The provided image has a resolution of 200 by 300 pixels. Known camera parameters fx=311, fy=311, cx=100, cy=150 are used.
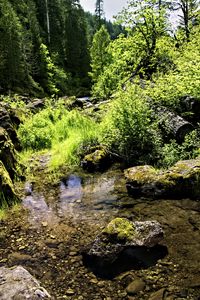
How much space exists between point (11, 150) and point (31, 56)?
40.0m

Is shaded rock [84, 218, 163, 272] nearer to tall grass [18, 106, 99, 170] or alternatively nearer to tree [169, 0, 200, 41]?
tall grass [18, 106, 99, 170]

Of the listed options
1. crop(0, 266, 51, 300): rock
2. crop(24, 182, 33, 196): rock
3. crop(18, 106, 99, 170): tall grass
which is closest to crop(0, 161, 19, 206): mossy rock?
crop(24, 182, 33, 196): rock

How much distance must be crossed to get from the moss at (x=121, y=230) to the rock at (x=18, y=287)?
140 cm

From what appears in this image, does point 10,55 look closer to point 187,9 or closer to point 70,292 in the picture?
point 187,9

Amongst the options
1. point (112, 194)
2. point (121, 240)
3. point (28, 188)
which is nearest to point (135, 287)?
point (121, 240)

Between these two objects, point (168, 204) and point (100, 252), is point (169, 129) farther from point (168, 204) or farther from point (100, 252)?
point (100, 252)

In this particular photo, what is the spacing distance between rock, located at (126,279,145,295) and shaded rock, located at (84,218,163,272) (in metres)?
0.54

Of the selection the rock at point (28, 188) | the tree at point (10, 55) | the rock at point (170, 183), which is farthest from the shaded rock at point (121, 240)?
the tree at point (10, 55)

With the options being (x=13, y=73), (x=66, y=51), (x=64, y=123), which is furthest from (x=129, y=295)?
(x=66, y=51)

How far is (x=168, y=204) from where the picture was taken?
6.37m

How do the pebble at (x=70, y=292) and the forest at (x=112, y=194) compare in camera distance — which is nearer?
the pebble at (x=70, y=292)

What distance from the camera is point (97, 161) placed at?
9.01m

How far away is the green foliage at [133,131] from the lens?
28.0 ft

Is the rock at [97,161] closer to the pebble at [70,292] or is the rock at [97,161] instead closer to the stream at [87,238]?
the stream at [87,238]
